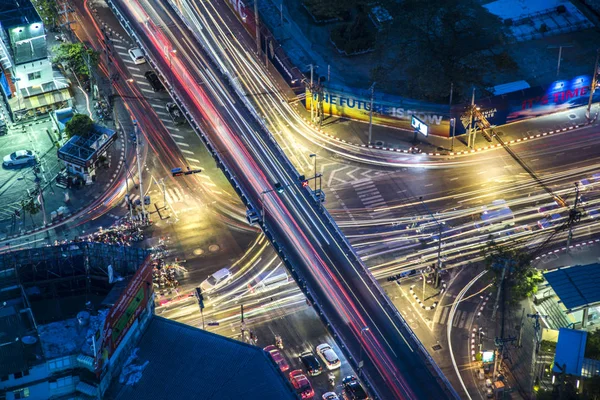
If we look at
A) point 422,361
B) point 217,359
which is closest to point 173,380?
point 217,359

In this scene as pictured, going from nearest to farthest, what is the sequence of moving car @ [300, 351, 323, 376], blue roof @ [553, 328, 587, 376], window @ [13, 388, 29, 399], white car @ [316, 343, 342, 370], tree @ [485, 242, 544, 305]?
window @ [13, 388, 29, 399] < blue roof @ [553, 328, 587, 376] < moving car @ [300, 351, 323, 376] < white car @ [316, 343, 342, 370] < tree @ [485, 242, 544, 305]

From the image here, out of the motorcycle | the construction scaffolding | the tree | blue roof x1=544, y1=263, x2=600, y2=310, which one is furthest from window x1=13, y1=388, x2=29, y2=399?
blue roof x1=544, y1=263, x2=600, y2=310

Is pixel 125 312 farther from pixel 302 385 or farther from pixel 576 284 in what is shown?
pixel 576 284

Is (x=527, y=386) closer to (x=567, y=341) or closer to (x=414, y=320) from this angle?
(x=567, y=341)

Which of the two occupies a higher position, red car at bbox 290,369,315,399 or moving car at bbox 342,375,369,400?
red car at bbox 290,369,315,399

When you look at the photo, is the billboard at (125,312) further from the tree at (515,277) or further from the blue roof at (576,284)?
the blue roof at (576,284)

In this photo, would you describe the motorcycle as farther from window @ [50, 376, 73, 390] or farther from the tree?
window @ [50, 376, 73, 390]

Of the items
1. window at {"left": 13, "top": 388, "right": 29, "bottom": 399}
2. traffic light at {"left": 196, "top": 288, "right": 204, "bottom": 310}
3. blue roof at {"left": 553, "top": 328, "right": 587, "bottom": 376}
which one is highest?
traffic light at {"left": 196, "top": 288, "right": 204, "bottom": 310}

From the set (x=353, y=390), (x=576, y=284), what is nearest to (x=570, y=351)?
(x=576, y=284)
